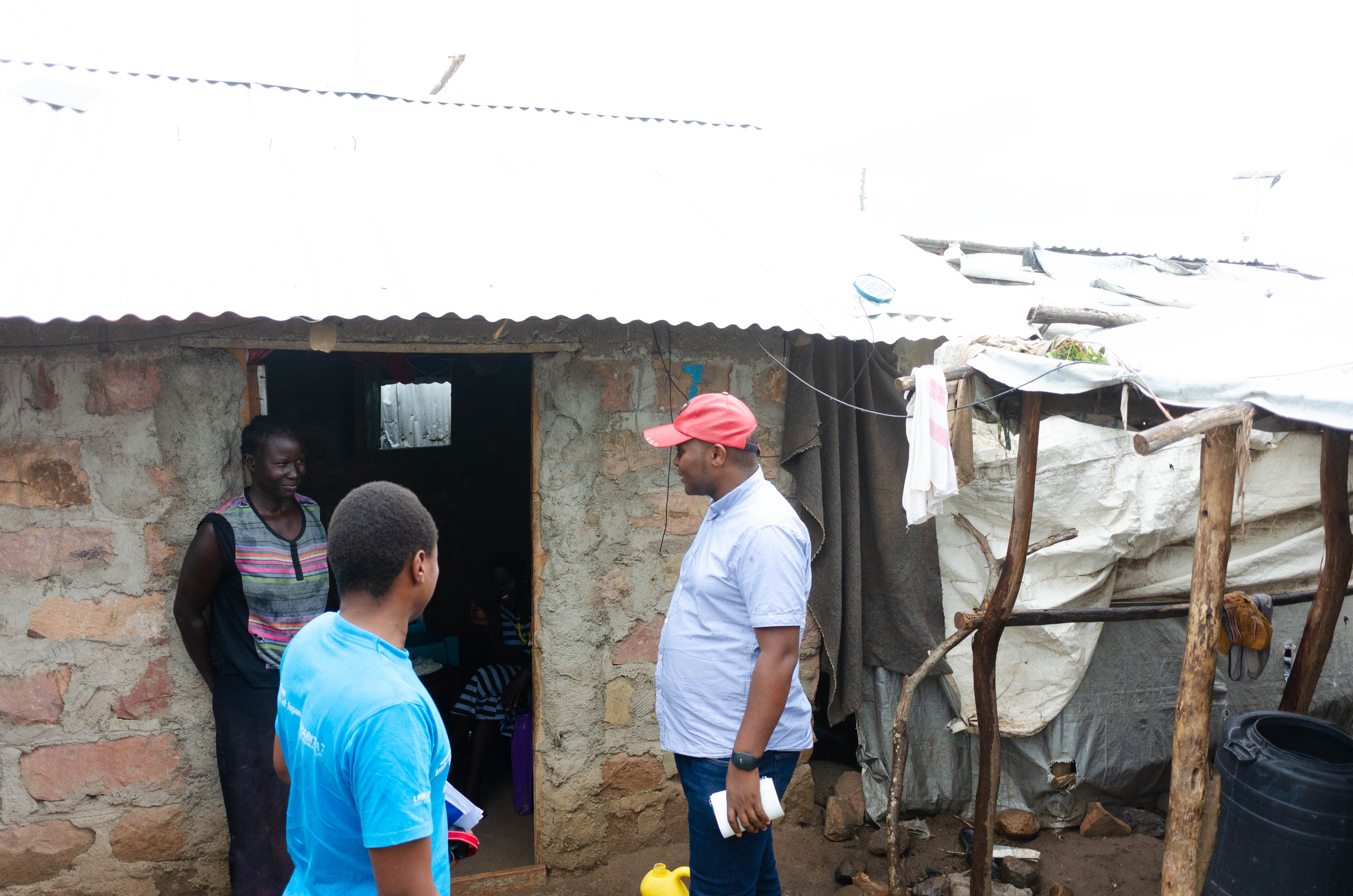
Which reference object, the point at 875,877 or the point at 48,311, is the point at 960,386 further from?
the point at 48,311

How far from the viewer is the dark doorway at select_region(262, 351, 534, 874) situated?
7125mm

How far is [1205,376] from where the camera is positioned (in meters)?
2.75

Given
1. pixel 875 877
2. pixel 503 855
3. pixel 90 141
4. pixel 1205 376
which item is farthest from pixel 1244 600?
pixel 90 141

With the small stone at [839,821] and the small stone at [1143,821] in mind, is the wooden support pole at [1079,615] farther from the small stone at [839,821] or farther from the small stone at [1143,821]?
the small stone at [1143,821]

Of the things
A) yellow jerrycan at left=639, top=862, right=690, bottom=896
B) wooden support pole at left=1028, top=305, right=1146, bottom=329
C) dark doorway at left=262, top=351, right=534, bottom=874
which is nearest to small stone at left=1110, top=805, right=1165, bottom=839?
wooden support pole at left=1028, top=305, right=1146, bottom=329

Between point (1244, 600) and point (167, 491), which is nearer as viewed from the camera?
point (167, 491)

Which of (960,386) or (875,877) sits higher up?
(960,386)

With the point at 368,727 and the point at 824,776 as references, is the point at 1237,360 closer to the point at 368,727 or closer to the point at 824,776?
the point at 368,727

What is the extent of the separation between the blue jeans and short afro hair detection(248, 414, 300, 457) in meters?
1.97

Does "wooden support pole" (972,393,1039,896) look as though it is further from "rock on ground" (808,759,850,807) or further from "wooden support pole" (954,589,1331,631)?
"rock on ground" (808,759,850,807)

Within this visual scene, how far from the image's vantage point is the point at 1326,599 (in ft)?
12.7

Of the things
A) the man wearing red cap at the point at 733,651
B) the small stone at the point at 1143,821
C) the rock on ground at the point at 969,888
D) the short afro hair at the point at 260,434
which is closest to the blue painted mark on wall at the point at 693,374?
the man wearing red cap at the point at 733,651

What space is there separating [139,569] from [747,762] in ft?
8.05

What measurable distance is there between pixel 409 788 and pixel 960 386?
272 cm
